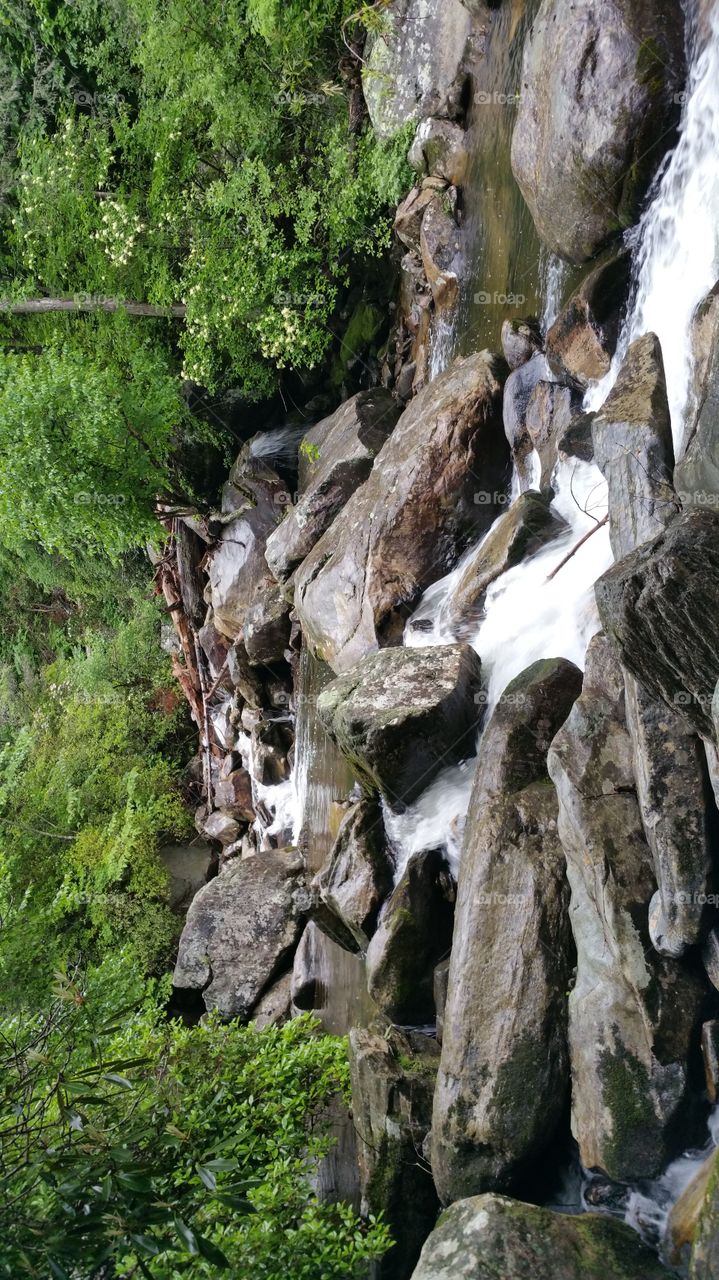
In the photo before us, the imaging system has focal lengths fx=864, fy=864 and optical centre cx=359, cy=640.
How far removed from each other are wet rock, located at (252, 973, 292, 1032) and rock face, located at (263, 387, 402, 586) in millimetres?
4996

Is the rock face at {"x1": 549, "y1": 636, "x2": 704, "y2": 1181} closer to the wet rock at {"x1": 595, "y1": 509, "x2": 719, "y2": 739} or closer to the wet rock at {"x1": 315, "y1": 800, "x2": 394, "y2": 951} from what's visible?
the wet rock at {"x1": 595, "y1": 509, "x2": 719, "y2": 739}

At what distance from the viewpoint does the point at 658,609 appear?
436 cm

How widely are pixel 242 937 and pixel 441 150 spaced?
9281mm

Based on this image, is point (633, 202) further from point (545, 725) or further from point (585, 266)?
point (545, 725)

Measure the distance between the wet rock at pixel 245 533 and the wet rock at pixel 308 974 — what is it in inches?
189

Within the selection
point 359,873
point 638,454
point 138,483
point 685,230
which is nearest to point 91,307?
point 138,483

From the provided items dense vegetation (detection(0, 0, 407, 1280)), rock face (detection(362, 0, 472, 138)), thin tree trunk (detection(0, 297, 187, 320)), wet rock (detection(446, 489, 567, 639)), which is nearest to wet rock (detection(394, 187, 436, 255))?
dense vegetation (detection(0, 0, 407, 1280))

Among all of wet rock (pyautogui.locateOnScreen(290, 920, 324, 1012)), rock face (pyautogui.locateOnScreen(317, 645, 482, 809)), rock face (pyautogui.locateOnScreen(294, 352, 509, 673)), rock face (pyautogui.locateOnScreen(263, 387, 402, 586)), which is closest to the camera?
rock face (pyautogui.locateOnScreen(317, 645, 482, 809))

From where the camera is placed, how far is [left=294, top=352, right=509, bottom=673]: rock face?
8453mm

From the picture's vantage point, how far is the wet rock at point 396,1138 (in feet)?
19.6

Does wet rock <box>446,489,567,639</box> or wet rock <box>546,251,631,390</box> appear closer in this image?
wet rock <box>546,251,631,390</box>

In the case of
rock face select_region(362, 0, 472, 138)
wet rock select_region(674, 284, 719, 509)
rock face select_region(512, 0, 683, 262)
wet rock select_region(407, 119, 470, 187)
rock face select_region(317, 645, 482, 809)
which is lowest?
rock face select_region(317, 645, 482, 809)

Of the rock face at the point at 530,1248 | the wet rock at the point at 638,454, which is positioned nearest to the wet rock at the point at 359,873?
the rock face at the point at 530,1248

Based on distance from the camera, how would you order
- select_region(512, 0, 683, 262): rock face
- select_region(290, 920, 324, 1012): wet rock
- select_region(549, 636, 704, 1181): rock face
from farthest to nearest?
select_region(290, 920, 324, 1012): wet rock, select_region(512, 0, 683, 262): rock face, select_region(549, 636, 704, 1181): rock face
